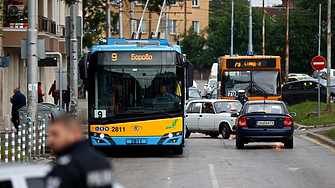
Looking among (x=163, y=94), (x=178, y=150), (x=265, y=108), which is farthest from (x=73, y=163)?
(x=265, y=108)

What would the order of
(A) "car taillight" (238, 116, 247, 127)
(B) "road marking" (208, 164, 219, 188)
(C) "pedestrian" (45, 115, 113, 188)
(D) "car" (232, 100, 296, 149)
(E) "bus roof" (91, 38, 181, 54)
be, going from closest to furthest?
(C) "pedestrian" (45, 115, 113, 188), (B) "road marking" (208, 164, 219, 188), (E) "bus roof" (91, 38, 181, 54), (D) "car" (232, 100, 296, 149), (A) "car taillight" (238, 116, 247, 127)

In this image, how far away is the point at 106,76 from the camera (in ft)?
61.0

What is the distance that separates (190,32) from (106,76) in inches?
3266

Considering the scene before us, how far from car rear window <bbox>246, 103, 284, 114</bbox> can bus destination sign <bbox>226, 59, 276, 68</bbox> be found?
11.7 m

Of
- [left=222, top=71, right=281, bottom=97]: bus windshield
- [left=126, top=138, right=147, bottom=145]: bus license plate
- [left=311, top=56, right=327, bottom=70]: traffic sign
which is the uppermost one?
[left=311, top=56, right=327, bottom=70]: traffic sign

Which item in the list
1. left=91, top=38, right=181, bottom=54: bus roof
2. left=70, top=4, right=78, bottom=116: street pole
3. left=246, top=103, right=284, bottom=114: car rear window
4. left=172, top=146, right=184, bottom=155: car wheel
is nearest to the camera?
left=91, top=38, right=181, bottom=54: bus roof

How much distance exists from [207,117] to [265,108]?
6.59 metres

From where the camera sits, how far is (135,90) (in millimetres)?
18391

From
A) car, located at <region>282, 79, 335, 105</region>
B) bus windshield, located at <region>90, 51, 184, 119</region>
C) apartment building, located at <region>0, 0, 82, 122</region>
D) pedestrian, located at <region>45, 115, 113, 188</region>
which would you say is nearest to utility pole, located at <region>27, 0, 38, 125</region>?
bus windshield, located at <region>90, 51, 184, 119</region>

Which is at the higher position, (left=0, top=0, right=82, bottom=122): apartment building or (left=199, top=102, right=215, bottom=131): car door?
(left=0, top=0, right=82, bottom=122): apartment building

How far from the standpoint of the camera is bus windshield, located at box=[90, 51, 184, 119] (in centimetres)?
1839

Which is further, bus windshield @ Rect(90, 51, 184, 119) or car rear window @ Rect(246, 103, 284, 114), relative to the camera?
car rear window @ Rect(246, 103, 284, 114)

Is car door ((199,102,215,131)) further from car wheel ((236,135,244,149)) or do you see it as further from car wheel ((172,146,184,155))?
car wheel ((172,146,184,155))

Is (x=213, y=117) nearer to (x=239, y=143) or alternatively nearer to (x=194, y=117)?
(x=194, y=117)
